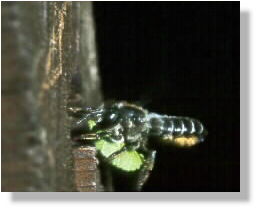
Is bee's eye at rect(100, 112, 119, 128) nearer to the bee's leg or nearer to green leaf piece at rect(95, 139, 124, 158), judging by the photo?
green leaf piece at rect(95, 139, 124, 158)

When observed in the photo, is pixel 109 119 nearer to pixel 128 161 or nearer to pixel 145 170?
pixel 128 161

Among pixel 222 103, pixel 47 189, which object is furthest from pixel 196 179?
pixel 47 189

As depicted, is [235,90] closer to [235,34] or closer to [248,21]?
[235,34]

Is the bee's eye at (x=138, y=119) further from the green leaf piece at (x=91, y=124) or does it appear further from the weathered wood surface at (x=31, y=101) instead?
the weathered wood surface at (x=31, y=101)

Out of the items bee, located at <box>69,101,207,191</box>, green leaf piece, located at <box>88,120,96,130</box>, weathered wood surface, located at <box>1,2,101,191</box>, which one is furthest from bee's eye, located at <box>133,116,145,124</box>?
weathered wood surface, located at <box>1,2,101,191</box>

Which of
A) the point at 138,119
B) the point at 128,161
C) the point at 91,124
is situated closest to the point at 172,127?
the point at 138,119
